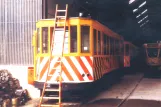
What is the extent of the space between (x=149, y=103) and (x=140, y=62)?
64.7 ft

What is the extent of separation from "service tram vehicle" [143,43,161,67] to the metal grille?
12.9 m

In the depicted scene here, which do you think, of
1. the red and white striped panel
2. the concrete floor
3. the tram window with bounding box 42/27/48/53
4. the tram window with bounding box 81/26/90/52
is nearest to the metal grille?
the tram window with bounding box 42/27/48/53

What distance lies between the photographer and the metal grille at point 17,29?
11.3m

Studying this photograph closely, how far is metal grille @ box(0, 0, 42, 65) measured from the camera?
1130 cm

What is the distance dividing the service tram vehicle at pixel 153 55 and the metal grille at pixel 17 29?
12.9 metres

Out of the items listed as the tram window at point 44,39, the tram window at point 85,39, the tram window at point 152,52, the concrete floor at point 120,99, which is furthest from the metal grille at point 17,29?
the tram window at point 152,52

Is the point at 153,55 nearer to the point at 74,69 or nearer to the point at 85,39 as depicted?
the point at 85,39

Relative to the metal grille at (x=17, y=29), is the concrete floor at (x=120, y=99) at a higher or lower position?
lower

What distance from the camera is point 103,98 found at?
10938mm

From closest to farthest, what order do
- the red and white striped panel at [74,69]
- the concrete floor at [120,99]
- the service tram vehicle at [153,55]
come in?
the red and white striped panel at [74,69] → the concrete floor at [120,99] → the service tram vehicle at [153,55]

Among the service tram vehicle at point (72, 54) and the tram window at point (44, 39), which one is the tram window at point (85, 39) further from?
the tram window at point (44, 39)

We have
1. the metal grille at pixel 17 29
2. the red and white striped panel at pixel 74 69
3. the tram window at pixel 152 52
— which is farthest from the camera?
the tram window at pixel 152 52

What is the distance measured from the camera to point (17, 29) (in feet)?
37.4

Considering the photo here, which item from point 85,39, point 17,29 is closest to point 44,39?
point 85,39
